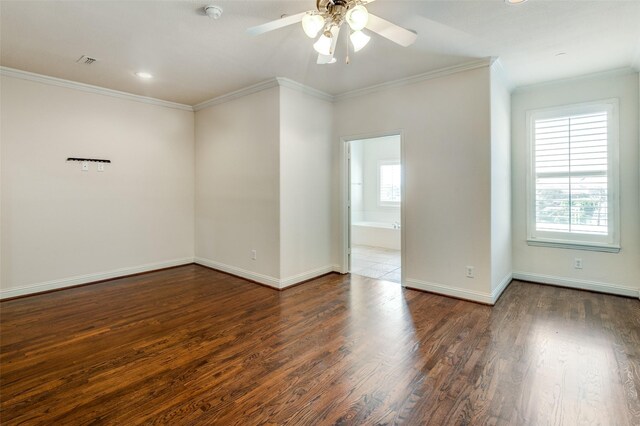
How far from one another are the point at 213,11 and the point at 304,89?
6.64 feet

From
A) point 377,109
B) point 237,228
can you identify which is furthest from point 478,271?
point 237,228

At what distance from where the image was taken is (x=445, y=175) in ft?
12.7

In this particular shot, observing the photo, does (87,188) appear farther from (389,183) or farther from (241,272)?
(389,183)

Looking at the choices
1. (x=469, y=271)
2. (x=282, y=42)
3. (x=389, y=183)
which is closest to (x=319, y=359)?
(x=469, y=271)

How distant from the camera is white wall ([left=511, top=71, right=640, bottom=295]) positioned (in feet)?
12.5

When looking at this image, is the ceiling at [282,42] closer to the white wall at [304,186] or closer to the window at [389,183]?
the white wall at [304,186]

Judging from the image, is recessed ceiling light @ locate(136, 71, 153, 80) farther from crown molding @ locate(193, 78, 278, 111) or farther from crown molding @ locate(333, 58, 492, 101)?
crown molding @ locate(333, 58, 492, 101)

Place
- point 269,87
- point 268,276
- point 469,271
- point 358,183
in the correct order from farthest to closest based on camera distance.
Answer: point 358,183 < point 268,276 < point 269,87 < point 469,271

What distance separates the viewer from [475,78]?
11.8 ft

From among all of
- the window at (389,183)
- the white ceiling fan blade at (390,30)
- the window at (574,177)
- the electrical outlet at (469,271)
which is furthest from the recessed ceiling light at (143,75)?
the window at (389,183)

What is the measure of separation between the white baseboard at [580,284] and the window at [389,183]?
12.6ft

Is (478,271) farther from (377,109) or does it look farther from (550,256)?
(377,109)

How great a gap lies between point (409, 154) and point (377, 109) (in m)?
0.80

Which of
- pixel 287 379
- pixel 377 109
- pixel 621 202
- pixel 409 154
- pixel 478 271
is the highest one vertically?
pixel 377 109
